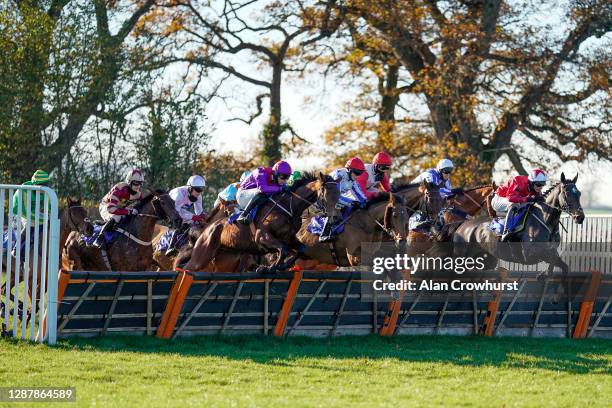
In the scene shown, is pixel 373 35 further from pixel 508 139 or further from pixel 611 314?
pixel 611 314

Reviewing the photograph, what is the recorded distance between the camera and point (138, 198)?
14.0m

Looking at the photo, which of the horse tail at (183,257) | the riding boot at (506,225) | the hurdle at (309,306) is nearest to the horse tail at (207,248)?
the horse tail at (183,257)

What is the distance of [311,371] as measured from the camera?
30.5ft

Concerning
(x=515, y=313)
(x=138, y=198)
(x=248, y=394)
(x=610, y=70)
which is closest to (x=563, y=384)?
(x=248, y=394)

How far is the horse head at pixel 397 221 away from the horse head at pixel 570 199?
2.28 metres

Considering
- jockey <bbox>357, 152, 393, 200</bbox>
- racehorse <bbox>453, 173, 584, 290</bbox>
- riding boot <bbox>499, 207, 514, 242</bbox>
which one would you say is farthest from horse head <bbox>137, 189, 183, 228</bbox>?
riding boot <bbox>499, 207, 514, 242</bbox>

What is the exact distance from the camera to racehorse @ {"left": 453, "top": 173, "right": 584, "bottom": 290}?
13.5 meters

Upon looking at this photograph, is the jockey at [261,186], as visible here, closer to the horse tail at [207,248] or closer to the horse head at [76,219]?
the horse tail at [207,248]

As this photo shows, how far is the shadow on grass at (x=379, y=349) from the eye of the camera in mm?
10062

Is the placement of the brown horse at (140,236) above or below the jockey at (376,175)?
below

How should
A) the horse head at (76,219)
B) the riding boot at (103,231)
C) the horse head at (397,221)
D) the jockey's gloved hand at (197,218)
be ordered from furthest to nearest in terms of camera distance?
the jockey's gloved hand at (197,218)
the horse head at (76,219)
the riding boot at (103,231)
the horse head at (397,221)

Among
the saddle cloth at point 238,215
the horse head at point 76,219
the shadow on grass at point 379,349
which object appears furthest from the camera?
the horse head at point 76,219

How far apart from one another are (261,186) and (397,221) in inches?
72.8

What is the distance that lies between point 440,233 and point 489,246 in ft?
2.41
